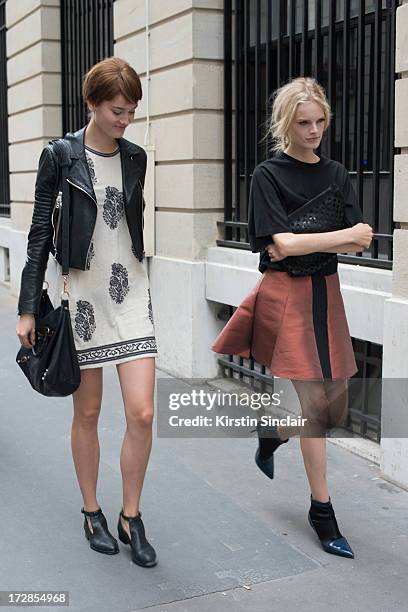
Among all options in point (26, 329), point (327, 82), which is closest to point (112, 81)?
point (26, 329)

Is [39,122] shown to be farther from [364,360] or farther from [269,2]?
[364,360]

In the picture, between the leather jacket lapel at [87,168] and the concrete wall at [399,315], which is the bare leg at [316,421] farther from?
the leather jacket lapel at [87,168]

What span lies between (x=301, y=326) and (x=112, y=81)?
130 centimetres

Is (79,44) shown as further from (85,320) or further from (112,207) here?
(85,320)

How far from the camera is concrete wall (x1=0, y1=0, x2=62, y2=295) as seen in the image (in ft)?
36.5

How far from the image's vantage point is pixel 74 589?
3596 mm

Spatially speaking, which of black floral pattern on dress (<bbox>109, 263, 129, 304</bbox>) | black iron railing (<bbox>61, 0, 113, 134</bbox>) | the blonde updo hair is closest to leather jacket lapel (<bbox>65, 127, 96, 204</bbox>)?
black floral pattern on dress (<bbox>109, 263, 129, 304</bbox>)

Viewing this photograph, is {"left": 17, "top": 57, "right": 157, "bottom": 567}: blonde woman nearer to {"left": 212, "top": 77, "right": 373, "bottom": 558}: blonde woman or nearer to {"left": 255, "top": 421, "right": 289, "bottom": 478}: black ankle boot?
{"left": 212, "top": 77, "right": 373, "bottom": 558}: blonde woman

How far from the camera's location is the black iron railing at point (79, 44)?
9.48 m

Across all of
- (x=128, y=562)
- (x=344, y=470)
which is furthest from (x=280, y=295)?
(x=344, y=470)

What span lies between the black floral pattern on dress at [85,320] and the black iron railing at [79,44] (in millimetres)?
6109

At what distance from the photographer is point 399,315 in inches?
184

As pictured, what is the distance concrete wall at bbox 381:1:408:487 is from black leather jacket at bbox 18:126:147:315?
1542mm

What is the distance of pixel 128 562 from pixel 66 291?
1.19 meters
